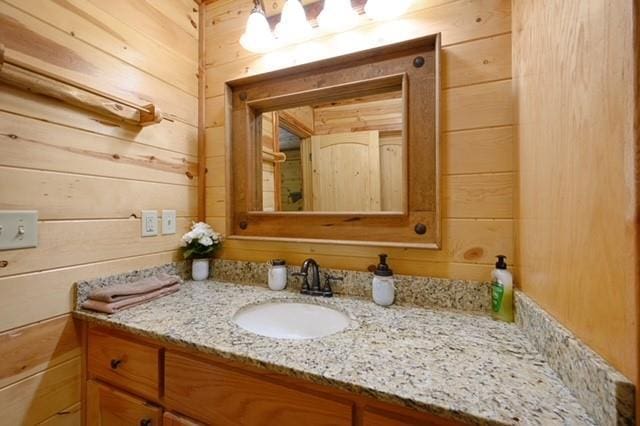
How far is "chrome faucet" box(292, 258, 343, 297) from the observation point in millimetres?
1073

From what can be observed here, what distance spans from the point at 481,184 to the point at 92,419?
1.48 meters

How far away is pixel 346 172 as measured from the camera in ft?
3.62

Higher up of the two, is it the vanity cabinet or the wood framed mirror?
the wood framed mirror

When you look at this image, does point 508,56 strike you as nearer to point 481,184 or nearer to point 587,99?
point 481,184

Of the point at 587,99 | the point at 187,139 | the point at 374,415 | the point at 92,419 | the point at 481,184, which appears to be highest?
the point at 187,139

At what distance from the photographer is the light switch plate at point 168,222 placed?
3.95 feet

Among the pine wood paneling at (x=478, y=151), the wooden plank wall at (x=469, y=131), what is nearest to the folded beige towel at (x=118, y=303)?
the wooden plank wall at (x=469, y=131)

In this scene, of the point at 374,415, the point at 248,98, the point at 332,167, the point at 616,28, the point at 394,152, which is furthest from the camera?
the point at 248,98

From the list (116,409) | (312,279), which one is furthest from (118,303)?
(312,279)

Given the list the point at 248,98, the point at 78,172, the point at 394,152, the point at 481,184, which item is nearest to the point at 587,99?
the point at 481,184

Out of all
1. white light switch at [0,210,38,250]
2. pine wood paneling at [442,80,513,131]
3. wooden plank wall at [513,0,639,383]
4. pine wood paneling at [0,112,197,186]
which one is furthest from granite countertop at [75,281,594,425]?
pine wood paneling at [442,80,513,131]

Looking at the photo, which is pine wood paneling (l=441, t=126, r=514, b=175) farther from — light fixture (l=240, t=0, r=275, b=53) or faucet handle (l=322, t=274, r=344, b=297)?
light fixture (l=240, t=0, r=275, b=53)

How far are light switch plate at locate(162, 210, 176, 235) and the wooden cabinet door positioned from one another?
2.11ft

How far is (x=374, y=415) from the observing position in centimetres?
54
